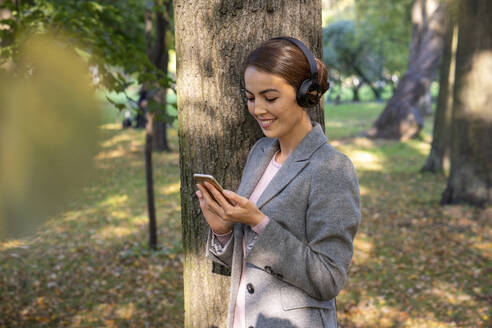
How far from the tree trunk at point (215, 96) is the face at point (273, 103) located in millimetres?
403

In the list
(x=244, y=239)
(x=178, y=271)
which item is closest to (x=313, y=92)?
(x=244, y=239)

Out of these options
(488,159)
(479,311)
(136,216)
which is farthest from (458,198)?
(136,216)

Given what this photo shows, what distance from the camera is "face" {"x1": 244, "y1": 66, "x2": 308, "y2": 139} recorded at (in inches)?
70.4

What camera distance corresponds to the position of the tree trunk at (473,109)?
8.37 meters

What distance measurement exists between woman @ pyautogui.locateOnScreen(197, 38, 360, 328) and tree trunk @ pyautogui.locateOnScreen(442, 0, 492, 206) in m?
7.58

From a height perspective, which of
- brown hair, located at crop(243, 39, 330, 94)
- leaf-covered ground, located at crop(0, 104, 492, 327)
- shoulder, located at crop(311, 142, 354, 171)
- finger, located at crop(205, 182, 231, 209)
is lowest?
leaf-covered ground, located at crop(0, 104, 492, 327)

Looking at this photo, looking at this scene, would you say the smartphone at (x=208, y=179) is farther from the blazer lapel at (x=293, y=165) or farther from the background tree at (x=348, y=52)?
the background tree at (x=348, y=52)

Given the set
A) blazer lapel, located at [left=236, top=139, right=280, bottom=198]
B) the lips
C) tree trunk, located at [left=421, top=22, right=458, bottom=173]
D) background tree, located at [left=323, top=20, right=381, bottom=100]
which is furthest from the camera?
background tree, located at [left=323, top=20, right=381, bottom=100]

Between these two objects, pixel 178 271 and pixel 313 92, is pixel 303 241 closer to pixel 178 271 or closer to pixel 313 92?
pixel 313 92

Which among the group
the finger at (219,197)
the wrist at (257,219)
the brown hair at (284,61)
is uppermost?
the brown hair at (284,61)

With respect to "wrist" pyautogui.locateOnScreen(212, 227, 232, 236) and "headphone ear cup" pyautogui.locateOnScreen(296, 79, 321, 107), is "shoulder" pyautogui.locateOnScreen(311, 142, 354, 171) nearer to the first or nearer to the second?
"headphone ear cup" pyautogui.locateOnScreen(296, 79, 321, 107)

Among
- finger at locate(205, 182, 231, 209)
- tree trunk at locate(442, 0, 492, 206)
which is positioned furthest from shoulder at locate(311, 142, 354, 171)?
tree trunk at locate(442, 0, 492, 206)

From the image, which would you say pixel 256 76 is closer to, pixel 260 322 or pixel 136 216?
pixel 260 322

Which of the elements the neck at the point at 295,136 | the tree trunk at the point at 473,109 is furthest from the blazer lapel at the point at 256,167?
the tree trunk at the point at 473,109
